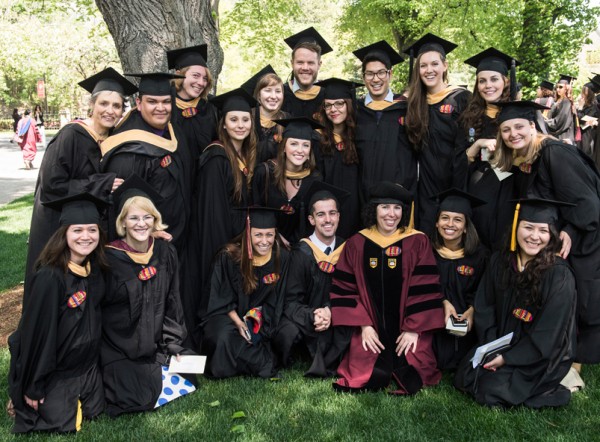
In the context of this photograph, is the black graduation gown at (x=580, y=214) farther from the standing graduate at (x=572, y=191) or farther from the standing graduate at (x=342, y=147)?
the standing graduate at (x=342, y=147)

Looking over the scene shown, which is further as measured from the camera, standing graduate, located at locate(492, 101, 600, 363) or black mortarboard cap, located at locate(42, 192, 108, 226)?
standing graduate, located at locate(492, 101, 600, 363)

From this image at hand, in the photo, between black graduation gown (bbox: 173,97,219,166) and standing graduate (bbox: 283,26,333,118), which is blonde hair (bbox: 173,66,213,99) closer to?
black graduation gown (bbox: 173,97,219,166)

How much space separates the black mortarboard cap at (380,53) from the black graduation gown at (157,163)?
6.08 ft

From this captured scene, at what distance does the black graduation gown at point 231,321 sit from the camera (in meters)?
4.70

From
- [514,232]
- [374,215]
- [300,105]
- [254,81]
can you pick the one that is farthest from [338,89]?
[514,232]

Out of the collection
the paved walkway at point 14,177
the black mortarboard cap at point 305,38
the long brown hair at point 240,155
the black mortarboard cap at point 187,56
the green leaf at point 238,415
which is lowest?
the green leaf at point 238,415

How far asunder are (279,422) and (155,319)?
1172 millimetres

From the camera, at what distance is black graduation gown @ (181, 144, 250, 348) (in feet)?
16.6

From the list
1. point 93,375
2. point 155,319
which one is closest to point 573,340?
point 155,319

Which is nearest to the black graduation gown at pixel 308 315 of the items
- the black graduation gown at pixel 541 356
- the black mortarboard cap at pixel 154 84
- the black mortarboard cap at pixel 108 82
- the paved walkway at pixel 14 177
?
the black graduation gown at pixel 541 356

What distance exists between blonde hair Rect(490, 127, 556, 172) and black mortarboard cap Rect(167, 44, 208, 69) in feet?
8.91

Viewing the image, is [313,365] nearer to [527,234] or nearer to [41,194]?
[527,234]

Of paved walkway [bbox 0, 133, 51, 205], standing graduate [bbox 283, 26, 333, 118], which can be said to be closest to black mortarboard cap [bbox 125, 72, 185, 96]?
standing graduate [bbox 283, 26, 333, 118]

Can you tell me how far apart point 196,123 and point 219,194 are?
30.5 inches
